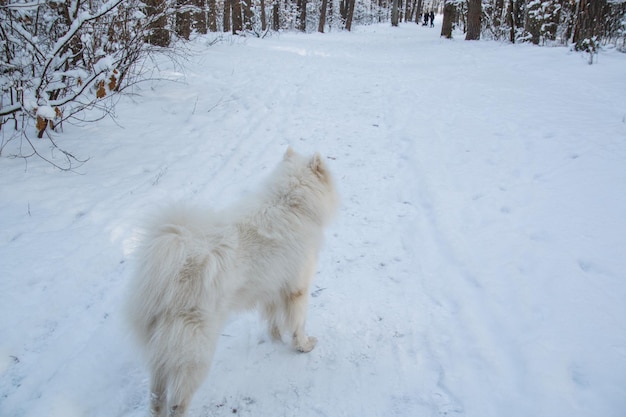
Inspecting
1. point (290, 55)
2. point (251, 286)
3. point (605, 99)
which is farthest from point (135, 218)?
point (290, 55)

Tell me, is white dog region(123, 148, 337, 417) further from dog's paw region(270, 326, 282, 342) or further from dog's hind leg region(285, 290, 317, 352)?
dog's paw region(270, 326, 282, 342)

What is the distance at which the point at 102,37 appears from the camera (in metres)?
5.38

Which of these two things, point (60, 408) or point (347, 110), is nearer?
point (60, 408)

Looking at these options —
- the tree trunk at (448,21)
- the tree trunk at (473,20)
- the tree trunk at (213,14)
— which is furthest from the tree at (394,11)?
the tree trunk at (473,20)

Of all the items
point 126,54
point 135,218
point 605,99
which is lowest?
point 135,218

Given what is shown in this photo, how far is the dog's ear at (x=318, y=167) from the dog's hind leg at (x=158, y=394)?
1.72 m

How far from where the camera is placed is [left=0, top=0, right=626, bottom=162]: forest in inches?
155

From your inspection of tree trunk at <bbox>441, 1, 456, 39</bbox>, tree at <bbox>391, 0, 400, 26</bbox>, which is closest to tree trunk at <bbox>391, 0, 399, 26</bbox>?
tree at <bbox>391, 0, 400, 26</bbox>

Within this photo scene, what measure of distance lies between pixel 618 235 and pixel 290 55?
13.2 meters

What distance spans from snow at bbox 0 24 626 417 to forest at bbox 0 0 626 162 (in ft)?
2.71

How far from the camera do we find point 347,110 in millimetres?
7844

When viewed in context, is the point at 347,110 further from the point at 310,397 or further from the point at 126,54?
the point at 310,397

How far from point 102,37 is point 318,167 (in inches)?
199

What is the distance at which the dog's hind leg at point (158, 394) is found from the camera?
1.96 m
